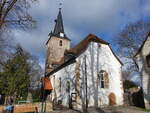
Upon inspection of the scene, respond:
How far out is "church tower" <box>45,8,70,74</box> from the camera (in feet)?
112

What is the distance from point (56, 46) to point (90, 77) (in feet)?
60.5

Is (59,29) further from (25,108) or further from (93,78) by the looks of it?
(25,108)

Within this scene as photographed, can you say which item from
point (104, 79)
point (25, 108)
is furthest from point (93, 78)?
point (25, 108)

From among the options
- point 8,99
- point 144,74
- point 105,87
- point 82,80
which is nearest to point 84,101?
point 82,80

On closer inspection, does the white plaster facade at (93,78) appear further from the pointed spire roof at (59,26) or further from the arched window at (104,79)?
the pointed spire roof at (59,26)

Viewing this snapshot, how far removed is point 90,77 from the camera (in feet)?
65.2

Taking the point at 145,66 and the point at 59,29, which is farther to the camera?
the point at 59,29

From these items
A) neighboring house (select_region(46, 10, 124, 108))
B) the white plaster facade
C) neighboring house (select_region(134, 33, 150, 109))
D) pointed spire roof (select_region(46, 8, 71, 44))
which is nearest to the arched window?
neighboring house (select_region(46, 10, 124, 108))

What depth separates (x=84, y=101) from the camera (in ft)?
60.6

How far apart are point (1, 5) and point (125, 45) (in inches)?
930

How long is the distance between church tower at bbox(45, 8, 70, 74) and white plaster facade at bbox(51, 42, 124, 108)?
10510mm

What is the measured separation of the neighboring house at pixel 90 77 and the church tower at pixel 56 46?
9.56 m

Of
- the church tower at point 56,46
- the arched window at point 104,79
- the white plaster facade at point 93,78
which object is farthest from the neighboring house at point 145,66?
the church tower at point 56,46

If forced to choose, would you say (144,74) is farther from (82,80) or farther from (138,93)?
(82,80)
